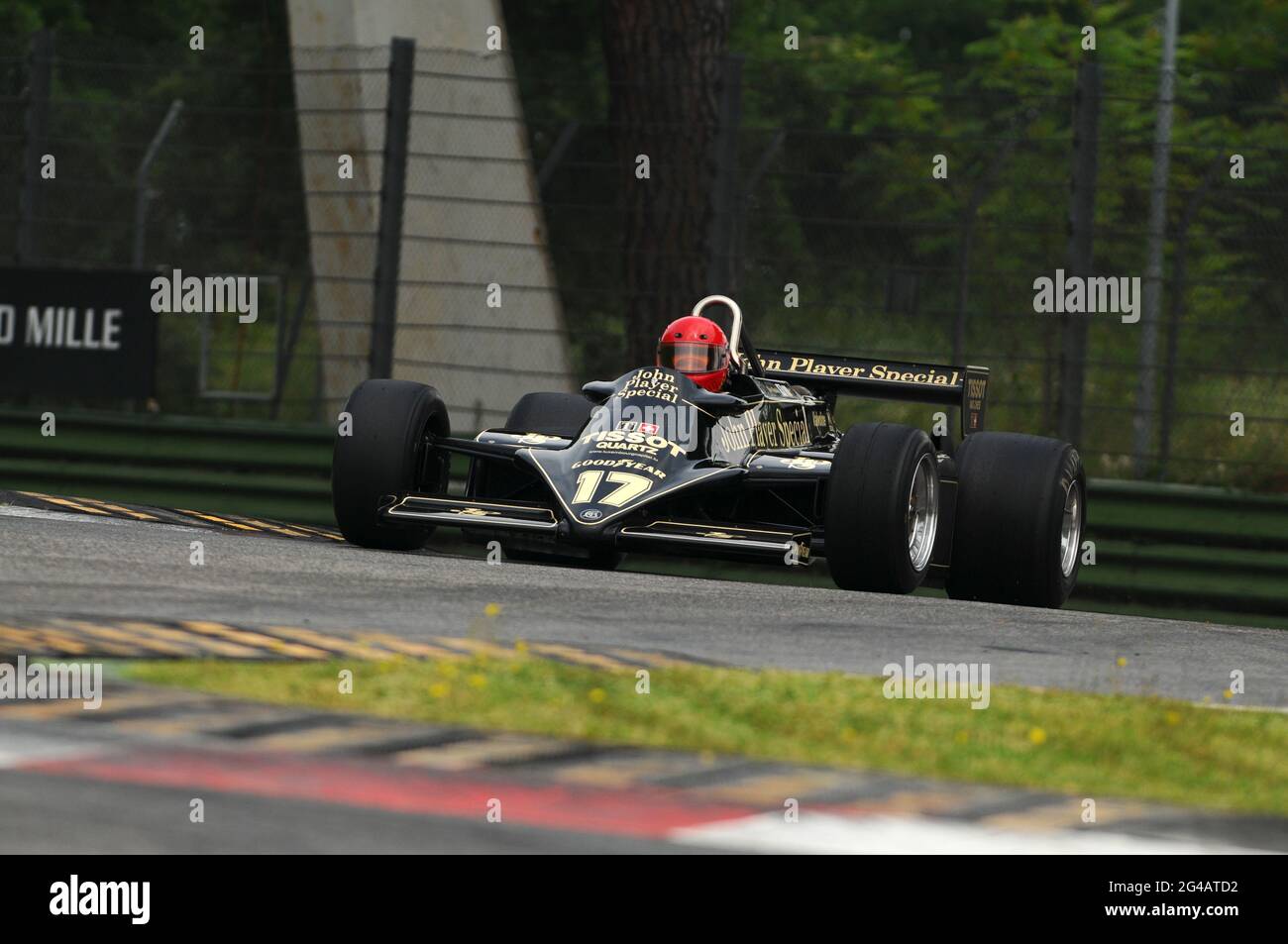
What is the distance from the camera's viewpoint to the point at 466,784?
4348 millimetres

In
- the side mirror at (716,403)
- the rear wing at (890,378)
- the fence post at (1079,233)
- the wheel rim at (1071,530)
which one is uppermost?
the fence post at (1079,233)

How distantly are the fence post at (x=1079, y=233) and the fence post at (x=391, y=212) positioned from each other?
3596mm

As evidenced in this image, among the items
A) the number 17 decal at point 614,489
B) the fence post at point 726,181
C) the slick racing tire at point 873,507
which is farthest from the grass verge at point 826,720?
the fence post at point 726,181

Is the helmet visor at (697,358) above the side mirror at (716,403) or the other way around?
above

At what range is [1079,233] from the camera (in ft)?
37.1

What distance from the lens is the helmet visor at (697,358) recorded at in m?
9.70

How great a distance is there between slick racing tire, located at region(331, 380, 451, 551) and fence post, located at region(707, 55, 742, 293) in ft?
8.96

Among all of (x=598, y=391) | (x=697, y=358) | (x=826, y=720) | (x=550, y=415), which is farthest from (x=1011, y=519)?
(x=826, y=720)

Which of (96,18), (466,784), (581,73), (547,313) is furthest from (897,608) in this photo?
(96,18)

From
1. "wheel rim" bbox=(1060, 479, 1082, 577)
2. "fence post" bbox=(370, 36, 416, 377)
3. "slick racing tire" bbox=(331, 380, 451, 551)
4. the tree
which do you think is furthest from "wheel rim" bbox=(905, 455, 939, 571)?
"fence post" bbox=(370, 36, 416, 377)

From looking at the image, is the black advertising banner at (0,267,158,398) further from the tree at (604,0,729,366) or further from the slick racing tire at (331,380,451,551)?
the slick racing tire at (331,380,451,551)

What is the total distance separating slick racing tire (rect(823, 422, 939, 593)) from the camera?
334 inches
